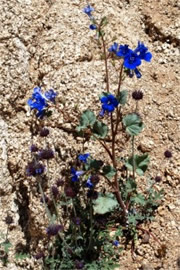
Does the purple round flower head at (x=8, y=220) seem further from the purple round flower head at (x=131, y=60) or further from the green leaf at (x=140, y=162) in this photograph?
the purple round flower head at (x=131, y=60)

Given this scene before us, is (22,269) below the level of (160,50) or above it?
below

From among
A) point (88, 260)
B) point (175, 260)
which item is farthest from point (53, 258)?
point (175, 260)

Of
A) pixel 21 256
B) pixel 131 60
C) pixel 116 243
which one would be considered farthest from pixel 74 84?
pixel 21 256

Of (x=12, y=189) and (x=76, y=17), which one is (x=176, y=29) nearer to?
Result: (x=76, y=17)

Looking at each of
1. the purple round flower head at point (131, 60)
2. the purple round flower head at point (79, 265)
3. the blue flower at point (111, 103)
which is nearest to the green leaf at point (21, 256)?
the purple round flower head at point (79, 265)

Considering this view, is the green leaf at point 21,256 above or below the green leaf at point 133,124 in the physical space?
below

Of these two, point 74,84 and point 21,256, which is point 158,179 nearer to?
point 74,84
